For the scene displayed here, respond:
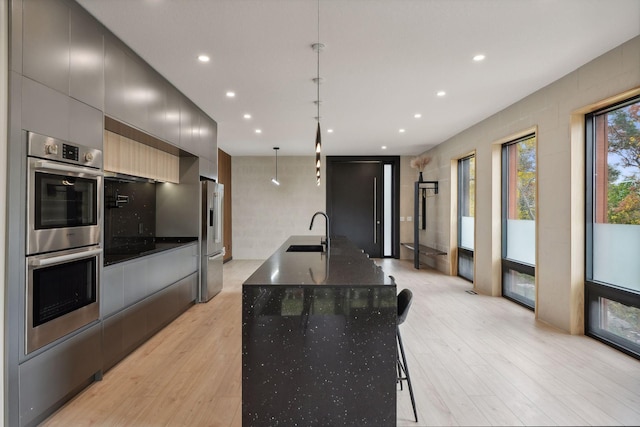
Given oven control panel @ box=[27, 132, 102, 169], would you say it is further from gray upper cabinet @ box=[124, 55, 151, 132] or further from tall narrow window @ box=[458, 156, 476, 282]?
tall narrow window @ box=[458, 156, 476, 282]

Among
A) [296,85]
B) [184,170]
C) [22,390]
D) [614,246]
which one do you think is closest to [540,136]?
[614,246]

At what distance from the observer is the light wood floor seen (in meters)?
2.28

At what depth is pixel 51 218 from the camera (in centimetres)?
221

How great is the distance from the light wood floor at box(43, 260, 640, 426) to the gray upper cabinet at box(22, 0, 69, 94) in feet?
6.88

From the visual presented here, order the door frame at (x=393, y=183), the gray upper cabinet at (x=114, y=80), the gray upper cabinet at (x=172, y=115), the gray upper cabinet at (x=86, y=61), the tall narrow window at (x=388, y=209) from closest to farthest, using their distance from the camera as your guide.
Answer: the gray upper cabinet at (x=86, y=61) < the gray upper cabinet at (x=114, y=80) < the gray upper cabinet at (x=172, y=115) < the door frame at (x=393, y=183) < the tall narrow window at (x=388, y=209)

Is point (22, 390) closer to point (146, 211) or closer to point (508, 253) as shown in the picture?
point (146, 211)

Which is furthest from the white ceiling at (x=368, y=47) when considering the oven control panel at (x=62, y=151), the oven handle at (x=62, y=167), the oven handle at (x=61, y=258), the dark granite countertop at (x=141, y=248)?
the dark granite countertop at (x=141, y=248)

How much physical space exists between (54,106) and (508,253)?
5411 millimetres

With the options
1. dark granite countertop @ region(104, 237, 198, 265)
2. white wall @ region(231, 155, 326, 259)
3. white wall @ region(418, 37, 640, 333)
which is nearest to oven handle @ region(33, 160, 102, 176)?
dark granite countertop @ region(104, 237, 198, 265)

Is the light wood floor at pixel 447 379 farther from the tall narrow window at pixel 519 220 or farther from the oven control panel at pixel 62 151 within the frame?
the oven control panel at pixel 62 151

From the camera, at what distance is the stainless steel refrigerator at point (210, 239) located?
4902mm

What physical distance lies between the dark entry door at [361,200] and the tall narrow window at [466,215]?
263 cm

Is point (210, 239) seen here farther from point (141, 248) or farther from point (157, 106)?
point (157, 106)

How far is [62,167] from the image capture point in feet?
7.42
